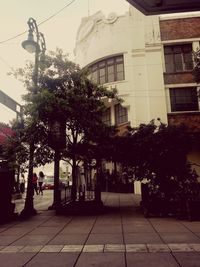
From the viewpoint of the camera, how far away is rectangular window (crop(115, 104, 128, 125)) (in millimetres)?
22900

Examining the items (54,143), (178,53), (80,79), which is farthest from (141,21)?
(54,143)

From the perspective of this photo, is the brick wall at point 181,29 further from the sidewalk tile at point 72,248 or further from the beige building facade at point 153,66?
the sidewalk tile at point 72,248

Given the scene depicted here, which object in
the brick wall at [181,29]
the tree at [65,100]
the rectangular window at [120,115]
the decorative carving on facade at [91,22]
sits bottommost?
the tree at [65,100]

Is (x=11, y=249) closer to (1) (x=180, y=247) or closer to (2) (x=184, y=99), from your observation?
(1) (x=180, y=247)

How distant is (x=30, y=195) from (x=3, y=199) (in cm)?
151

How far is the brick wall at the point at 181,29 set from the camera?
68.8ft

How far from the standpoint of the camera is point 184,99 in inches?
807

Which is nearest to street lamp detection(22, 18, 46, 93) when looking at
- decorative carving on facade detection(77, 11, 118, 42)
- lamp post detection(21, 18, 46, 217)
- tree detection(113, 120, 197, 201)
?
lamp post detection(21, 18, 46, 217)

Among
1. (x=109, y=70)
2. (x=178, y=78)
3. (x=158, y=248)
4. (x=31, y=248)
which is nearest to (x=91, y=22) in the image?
(x=109, y=70)

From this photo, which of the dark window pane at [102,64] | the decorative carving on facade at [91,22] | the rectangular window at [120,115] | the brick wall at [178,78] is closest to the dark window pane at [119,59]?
the dark window pane at [102,64]

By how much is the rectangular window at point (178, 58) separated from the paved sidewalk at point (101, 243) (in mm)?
14221

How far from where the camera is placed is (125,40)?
74.2 feet

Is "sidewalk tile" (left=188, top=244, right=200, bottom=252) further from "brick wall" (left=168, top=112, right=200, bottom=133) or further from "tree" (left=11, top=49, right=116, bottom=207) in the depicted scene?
"brick wall" (left=168, top=112, right=200, bottom=133)

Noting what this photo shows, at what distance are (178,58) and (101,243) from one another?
17927mm
